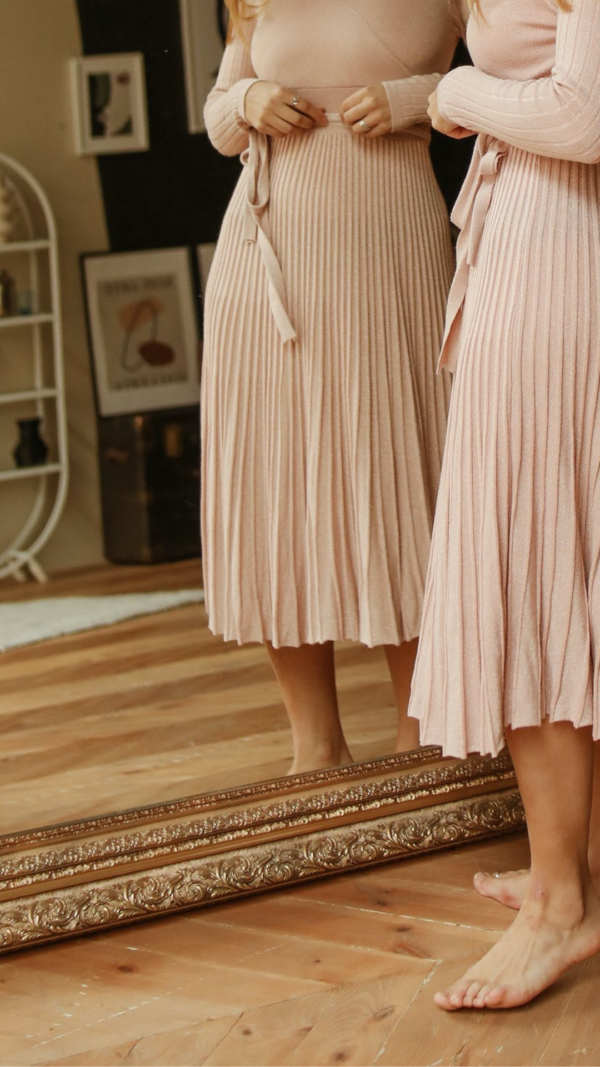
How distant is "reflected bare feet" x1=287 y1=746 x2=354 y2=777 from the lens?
6.97 feet

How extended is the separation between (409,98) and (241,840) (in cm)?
116

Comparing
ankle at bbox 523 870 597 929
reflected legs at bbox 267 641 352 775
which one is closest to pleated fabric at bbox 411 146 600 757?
ankle at bbox 523 870 597 929

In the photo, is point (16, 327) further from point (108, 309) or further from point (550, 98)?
point (550, 98)

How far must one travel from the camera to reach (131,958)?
6.06ft

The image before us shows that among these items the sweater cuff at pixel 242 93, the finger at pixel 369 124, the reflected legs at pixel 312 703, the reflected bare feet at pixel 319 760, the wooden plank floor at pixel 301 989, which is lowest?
the wooden plank floor at pixel 301 989

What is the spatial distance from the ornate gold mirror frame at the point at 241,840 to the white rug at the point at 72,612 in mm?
305

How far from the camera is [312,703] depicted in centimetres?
217

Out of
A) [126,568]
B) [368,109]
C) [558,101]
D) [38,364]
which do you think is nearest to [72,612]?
[126,568]

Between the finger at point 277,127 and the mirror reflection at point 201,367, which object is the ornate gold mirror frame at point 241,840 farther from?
the finger at point 277,127

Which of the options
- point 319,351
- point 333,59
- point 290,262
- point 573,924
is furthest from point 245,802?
point 333,59

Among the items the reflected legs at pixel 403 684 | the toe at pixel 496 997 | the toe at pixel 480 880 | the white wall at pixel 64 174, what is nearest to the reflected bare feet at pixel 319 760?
the reflected legs at pixel 403 684

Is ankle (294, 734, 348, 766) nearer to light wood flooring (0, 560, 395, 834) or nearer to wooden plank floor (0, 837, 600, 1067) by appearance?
light wood flooring (0, 560, 395, 834)

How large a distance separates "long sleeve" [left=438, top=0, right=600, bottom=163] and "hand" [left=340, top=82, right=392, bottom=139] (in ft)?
1.43

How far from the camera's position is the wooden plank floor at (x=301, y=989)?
5.17 feet
